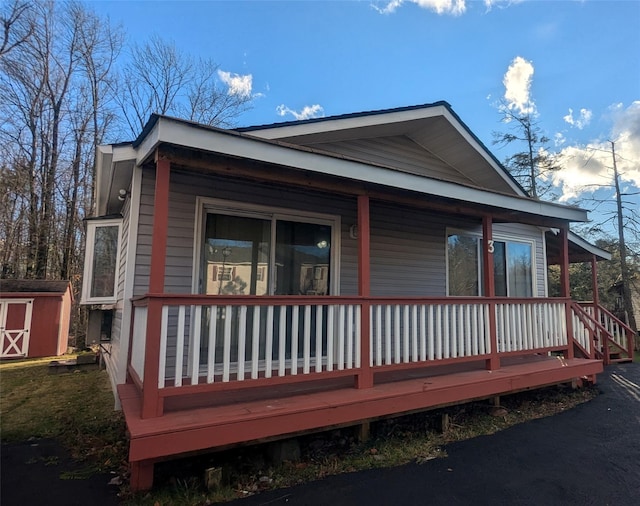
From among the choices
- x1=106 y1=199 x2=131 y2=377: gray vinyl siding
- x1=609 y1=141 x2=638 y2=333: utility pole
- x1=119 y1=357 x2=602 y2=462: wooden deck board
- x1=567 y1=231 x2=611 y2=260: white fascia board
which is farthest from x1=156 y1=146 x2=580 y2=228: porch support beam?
x1=609 y1=141 x2=638 y2=333: utility pole

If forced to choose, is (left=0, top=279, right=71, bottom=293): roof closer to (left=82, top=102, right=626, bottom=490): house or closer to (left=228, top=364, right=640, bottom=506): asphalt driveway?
(left=82, top=102, right=626, bottom=490): house

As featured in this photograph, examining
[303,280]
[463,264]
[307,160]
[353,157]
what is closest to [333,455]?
[303,280]

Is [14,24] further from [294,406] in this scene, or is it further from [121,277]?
[294,406]

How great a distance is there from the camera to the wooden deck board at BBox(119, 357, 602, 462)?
9.23ft

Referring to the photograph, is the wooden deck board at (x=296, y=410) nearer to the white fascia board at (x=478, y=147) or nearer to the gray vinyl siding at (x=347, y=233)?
the gray vinyl siding at (x=347, y=233)

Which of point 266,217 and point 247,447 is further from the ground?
point 266,217

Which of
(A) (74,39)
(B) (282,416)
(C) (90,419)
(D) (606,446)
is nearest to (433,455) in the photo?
(B) (282,416)

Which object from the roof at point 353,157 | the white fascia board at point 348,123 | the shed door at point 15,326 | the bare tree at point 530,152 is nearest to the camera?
the roof at point 353,157

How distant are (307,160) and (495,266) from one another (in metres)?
6.12

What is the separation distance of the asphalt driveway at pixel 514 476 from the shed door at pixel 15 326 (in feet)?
36.8

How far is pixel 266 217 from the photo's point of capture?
536cm

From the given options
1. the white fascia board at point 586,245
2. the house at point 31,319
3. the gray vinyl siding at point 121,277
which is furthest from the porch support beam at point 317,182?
the house at point 31,319

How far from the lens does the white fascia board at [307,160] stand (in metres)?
3.24

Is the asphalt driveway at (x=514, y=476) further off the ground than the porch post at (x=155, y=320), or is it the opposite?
the porch post at (x=155, y=320)
